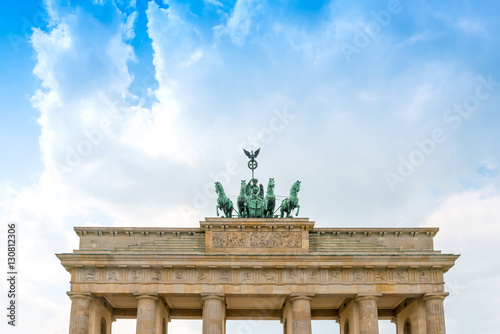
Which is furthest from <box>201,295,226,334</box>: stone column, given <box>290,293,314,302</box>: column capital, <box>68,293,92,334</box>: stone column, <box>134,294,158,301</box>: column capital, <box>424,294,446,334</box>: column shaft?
<box>424,294,446,334</box>: column shaft

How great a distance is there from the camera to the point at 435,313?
40719 mm

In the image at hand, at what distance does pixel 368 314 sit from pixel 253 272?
24.9 ft

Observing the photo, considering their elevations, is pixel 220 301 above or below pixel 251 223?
below

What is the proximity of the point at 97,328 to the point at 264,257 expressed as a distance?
12.0 meters

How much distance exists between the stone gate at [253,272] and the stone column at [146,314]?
62 millimetres

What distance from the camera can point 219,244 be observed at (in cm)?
4247

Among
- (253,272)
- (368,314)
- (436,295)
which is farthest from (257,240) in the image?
(436,295)

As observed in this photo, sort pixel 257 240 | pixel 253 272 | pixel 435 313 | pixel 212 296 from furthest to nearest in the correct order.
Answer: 1. pixel 257 240
2. pixel 253 272
3. pixel 212 296
4. pixel 435 313

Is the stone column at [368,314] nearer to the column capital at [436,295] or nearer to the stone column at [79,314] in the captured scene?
the column capital at [436,295]

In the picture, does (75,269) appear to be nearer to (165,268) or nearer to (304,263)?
(165,268)

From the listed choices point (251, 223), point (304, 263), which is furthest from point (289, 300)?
point (251, 223)

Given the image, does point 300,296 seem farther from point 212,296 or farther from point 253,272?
point 212,296

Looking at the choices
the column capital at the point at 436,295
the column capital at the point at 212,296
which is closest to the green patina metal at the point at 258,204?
the column capital at the point at 212,296

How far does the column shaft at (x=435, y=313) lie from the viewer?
4047 cm
